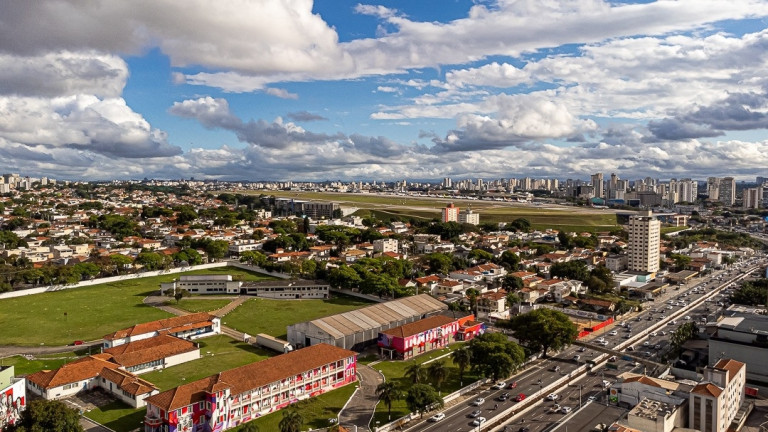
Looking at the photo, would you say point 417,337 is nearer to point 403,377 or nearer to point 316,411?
point 403,377

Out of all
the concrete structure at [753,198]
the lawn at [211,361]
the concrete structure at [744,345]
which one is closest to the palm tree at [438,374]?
the lawn at [211,361]

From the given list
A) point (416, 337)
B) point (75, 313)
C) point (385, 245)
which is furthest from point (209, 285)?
point (385, 245)

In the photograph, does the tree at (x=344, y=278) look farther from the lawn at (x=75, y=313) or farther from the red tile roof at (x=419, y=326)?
the lawn at (x=75, y=313)

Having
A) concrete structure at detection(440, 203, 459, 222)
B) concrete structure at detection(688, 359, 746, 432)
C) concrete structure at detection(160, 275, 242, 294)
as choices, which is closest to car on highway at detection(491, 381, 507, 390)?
concrete structure at detection(688, 359, 746, 432)

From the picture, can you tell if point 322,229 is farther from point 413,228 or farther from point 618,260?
point 618,260

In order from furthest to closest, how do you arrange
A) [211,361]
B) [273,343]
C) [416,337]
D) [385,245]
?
[385,245]
[273,343]
[416,337]
[211,361]

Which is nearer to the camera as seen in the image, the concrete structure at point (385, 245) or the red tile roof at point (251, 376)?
the red tile roof at point (251, 376)
